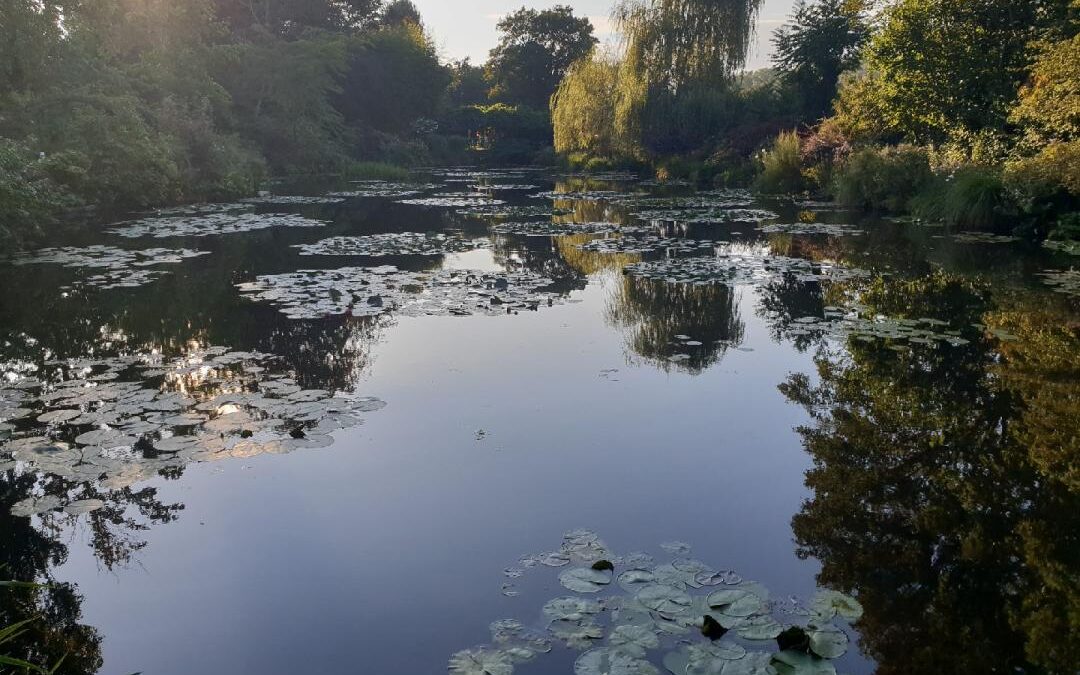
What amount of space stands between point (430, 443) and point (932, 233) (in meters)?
12.1

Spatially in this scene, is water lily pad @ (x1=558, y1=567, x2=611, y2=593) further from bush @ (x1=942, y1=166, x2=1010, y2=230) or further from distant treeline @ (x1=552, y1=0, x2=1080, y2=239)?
bush @ (x1=942, y1=166, x2=1010, y2=230)

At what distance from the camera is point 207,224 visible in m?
16.0

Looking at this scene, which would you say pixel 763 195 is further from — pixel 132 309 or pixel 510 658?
pixel 510 658

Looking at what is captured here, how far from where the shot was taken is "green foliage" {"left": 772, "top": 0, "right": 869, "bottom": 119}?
2897 centimetres

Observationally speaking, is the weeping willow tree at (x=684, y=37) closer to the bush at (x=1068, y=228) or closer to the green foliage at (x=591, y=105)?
the green foliage at (x=591, y=105)

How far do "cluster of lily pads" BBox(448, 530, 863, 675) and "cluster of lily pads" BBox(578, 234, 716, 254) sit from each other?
9.74m

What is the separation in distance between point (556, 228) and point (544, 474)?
12.0m

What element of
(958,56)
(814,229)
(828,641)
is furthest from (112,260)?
(958,56)

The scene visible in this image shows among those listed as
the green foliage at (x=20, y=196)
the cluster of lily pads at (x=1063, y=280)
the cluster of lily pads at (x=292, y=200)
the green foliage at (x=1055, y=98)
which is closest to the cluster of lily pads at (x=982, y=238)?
the green foliage at (x=1055, y=98)

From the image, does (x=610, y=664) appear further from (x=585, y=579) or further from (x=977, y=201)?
(x=977, y=201)

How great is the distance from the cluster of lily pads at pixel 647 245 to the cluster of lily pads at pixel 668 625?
32.0ft

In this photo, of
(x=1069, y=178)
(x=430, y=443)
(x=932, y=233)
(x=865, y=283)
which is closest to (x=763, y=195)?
(x=932, y=233)

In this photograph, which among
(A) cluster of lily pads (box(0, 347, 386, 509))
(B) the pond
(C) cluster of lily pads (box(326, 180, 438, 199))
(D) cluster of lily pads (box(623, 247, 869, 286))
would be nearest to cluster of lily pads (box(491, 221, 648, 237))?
(D) cluster of lily pads (box(623, 247, 869, 286))

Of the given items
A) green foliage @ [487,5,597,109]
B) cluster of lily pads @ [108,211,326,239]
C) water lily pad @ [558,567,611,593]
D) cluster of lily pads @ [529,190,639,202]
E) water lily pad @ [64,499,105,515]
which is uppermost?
green foliage @ [487,5,597,109]
